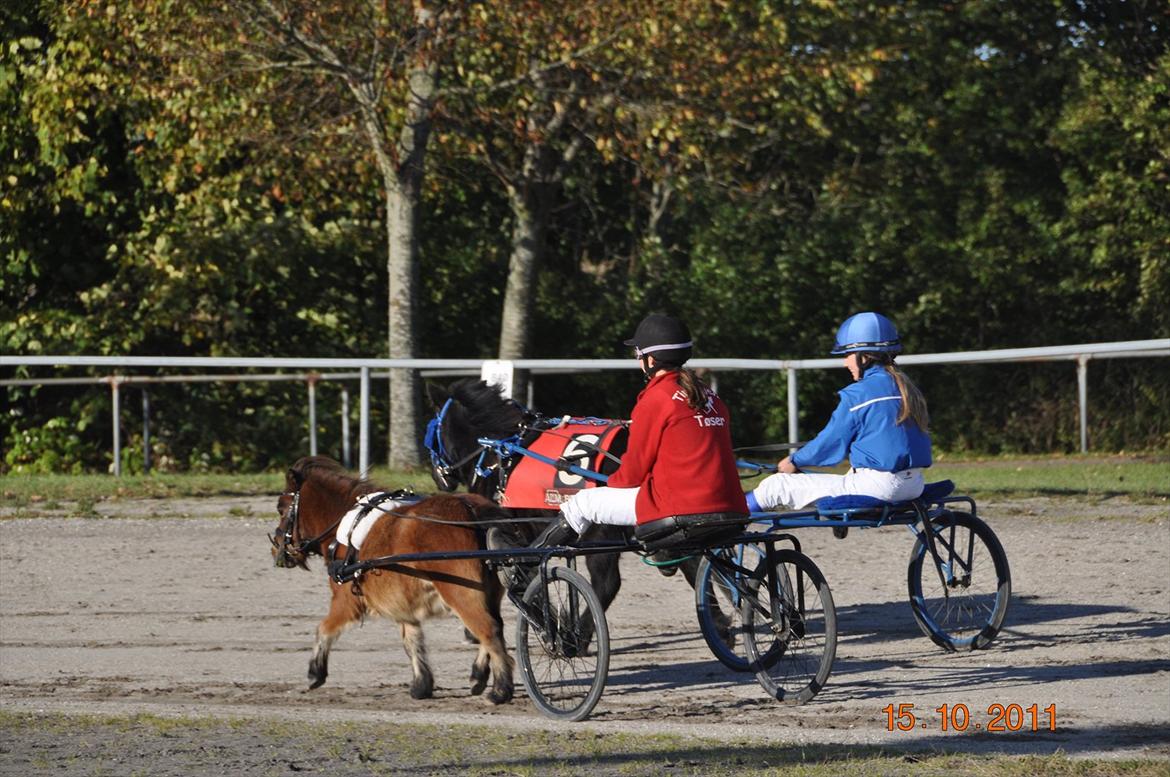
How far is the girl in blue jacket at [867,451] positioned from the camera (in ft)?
30.5

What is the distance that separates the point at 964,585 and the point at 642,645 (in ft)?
6.87

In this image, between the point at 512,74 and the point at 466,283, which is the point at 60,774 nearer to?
the point at 512,74

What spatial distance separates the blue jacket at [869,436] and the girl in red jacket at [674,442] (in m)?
0.95

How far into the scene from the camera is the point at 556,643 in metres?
8.59

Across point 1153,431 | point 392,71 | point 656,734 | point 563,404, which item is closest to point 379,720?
point 656,734

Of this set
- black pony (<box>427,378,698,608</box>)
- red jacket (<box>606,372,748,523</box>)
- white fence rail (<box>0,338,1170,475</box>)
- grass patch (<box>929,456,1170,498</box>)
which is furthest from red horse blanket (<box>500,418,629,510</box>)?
grass patch (<box>929,456,1170,498</box>)

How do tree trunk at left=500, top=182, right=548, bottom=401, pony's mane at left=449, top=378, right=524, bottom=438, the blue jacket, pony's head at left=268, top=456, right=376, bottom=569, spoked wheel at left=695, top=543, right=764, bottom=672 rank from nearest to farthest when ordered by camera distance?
spoked wheel at left=695, top=543, right=764, bottom=672, the blue jacket, pony's head at left=268, top=456, right=376, bottom=569, pony's mane at left=449, top=378, right=524, bottom=438, tree trunk at left=500, top=182, right=548, bottom=401

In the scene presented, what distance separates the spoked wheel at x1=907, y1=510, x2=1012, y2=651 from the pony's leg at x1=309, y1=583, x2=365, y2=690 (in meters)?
3.09

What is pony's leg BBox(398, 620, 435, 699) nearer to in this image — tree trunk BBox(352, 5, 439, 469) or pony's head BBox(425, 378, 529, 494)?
pony's head BBox(425, 378, 529, 494)

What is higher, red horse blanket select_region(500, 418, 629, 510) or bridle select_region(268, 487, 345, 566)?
red horse blanket select_region(500, 418, 629, 510)

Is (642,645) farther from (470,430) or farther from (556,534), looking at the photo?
(556,534)

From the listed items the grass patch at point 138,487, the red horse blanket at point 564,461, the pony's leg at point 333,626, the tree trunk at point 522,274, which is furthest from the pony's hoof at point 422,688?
the tree trunk at point 522,274

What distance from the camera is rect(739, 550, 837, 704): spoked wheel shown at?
8.59 m

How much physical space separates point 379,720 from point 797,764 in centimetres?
226
